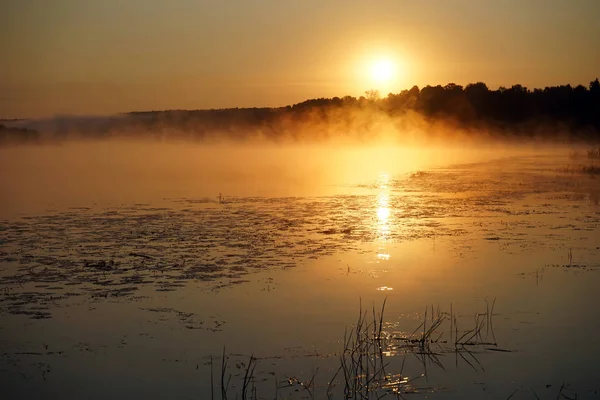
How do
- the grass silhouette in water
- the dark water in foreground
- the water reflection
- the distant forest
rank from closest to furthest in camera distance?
the grass silhouette in water, the dark water in foreground, the water reflection, the distant forest

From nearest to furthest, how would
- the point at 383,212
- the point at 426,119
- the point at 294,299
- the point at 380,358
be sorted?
1. the point at 380,358
2. the point at 294,299
3. the point at 383,212
4. the point at 426,119

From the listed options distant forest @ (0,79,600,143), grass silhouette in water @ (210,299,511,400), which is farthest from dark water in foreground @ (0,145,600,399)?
distant forest @ (0,79,600,143)

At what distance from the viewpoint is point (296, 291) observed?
9.12 metres

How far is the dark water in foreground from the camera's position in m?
6.42

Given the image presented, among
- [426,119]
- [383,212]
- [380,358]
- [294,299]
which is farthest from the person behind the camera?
[426,119]

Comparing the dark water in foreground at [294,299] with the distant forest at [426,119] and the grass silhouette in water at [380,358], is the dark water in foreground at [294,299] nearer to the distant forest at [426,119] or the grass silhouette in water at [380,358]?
the grass silhouette in water at [380,358]

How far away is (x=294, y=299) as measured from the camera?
8789 millimetres

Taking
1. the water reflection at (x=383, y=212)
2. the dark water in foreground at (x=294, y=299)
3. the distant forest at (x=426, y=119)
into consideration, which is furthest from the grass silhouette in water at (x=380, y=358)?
the distant forest at (x=426, y=119)

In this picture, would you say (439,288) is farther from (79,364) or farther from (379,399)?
(79,364)

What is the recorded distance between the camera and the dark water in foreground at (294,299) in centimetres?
642

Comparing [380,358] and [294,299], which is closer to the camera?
[380,358]

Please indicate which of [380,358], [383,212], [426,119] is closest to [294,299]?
[380,358]

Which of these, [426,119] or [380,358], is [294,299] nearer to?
[380,358]

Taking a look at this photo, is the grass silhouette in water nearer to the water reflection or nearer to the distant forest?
the water reflection
